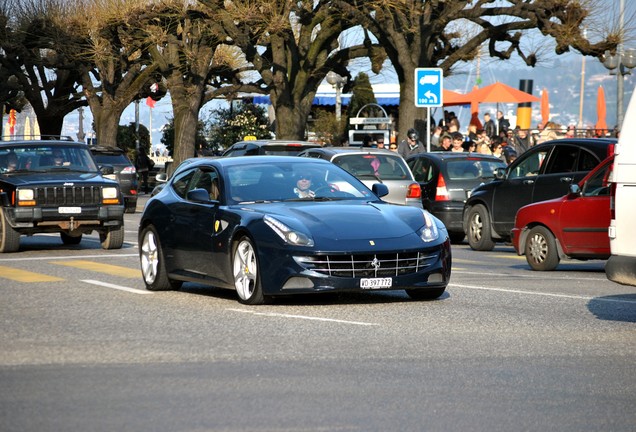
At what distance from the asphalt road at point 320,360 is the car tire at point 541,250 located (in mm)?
2795

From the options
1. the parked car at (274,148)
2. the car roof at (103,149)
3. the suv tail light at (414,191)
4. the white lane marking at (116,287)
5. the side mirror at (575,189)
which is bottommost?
the white lane marking at (116,287)

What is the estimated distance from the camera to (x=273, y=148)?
2816 centimetres

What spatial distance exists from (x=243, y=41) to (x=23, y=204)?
18.1 meters

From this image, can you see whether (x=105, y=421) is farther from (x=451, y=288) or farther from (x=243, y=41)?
(x=243, y=41)

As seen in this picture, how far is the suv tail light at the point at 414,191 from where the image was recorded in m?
24.4

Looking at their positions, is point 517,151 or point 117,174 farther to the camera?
point 117,174

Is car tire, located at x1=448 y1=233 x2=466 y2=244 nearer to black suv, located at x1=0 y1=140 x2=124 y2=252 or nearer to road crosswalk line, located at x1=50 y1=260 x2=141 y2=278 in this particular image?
black suv, located at x1=0 y1=140 x2=124 y2=252

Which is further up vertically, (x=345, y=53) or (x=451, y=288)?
(x=345, y=53)

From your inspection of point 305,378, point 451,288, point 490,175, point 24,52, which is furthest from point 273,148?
point 24,52

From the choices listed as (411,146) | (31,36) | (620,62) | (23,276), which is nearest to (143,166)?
(31,36)

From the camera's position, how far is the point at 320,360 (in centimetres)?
937

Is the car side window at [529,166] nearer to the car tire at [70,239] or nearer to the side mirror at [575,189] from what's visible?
the side mirror at [575,189]

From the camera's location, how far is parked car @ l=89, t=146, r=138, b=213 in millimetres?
37250

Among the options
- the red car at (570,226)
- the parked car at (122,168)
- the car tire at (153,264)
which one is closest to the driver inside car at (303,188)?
the car tire at (153,264)
